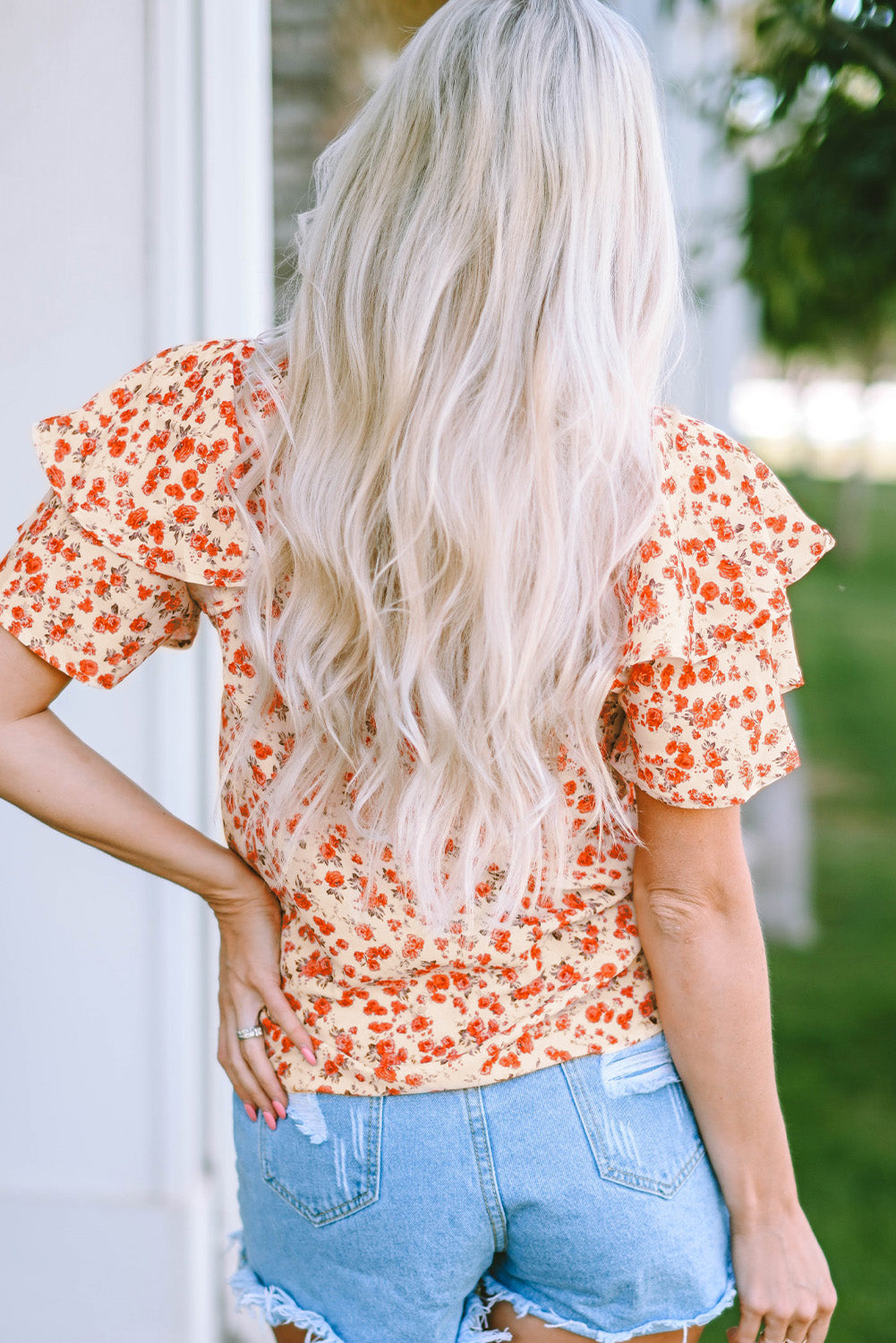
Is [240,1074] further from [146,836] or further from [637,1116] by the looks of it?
[637,1116]

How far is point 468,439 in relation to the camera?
951mm

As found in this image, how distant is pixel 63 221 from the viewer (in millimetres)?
1929

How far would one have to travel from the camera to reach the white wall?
1.92m

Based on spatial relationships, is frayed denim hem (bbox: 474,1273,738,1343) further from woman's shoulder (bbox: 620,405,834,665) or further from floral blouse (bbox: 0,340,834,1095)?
woman's shoulder (bbox: 620,405,834,665)

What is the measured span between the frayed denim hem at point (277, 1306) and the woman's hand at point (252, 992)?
0.56 feet

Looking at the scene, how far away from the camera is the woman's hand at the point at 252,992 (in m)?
1.17

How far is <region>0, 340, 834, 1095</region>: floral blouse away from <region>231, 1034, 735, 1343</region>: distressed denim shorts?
32 mm

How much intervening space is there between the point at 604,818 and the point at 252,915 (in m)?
0.37

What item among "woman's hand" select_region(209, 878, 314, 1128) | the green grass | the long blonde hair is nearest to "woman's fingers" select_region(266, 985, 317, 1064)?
"woman's hand" select_region(209, 878, 314, 1128)

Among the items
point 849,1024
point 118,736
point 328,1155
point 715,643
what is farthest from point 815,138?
point 849,1024

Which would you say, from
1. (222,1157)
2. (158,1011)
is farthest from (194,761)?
(222,1157)

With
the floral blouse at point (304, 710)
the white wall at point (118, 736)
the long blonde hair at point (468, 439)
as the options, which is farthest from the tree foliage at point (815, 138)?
the floral blouse at point (304, 710)

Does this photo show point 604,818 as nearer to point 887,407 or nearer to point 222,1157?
point 222,1157

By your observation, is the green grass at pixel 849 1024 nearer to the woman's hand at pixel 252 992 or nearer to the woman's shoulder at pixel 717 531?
the woman's shoulder at pixel 717 531
